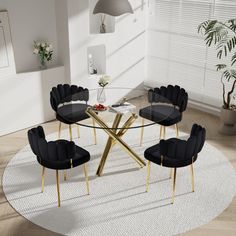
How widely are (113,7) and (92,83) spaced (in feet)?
10.9

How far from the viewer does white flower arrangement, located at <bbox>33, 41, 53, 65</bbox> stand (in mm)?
6785

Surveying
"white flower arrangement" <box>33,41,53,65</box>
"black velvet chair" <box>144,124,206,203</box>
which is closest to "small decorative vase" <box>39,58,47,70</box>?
"white flower arrangement" <box>33,41,53,65</box>

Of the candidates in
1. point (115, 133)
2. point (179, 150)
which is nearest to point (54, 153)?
point (115, 133)

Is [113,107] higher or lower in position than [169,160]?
higher

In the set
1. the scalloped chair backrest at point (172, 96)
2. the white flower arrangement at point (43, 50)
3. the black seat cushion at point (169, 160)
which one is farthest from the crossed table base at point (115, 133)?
the white flower arrangement at point (43, 50)

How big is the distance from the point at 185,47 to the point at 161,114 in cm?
273

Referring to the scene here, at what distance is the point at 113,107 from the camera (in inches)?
217

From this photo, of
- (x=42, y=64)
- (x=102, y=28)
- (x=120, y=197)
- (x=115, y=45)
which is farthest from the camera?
(x=115, y=45)

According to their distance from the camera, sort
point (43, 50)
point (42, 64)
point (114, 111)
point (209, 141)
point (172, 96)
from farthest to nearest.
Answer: point (42, 64) → point (43, 50) → point (209, 141) → point (172, 96) → point (114, 111)

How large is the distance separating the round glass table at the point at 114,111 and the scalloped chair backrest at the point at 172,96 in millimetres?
16

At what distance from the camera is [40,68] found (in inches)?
277

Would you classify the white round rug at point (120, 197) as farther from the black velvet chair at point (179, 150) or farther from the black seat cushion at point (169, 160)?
the black seat cushion at point (169, 160)

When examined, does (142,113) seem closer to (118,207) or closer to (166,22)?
(118,207)

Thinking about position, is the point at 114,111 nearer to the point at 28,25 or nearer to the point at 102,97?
the point at 102,97
